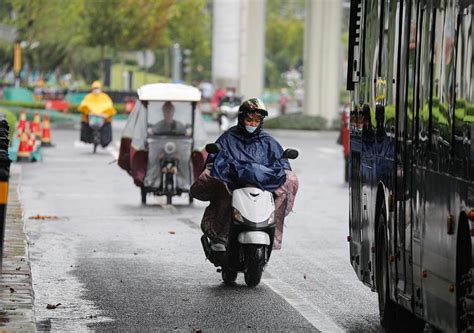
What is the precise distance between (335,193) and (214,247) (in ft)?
43.8

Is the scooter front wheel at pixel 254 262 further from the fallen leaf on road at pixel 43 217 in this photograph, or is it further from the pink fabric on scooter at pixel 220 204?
the fallen leaf on road at pixel 43 217

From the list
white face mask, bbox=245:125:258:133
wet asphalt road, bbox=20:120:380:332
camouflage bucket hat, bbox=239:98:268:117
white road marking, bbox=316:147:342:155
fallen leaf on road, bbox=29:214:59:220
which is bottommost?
white road marking, bbox=316:147:342:155

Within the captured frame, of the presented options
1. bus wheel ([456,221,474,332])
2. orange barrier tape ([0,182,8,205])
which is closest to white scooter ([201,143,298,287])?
orange barrier tape ([0,182,8,205])

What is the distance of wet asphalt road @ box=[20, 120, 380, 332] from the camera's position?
12.0m

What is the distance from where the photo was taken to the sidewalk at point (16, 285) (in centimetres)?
1055

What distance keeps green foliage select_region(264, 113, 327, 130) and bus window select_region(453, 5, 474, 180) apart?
46105 mm

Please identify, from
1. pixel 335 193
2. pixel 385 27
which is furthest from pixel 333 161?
pixel 385 27

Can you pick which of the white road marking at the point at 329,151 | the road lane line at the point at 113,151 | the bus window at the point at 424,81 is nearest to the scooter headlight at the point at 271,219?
the bus window at the point at 424,81

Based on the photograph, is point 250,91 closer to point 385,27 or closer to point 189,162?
point 189,162

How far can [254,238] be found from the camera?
13.6 metres

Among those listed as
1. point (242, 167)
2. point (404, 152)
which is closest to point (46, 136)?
point (242, 167)

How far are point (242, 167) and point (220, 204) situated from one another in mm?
571

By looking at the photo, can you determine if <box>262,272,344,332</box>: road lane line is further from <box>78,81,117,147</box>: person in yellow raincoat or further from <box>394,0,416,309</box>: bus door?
<box>78,81,117,147</box>: person in yellow raincoat

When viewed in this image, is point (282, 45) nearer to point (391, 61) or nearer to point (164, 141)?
point (164, 141)
